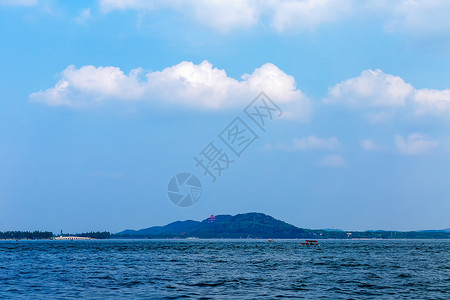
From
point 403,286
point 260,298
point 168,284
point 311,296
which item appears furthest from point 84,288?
point 403,286

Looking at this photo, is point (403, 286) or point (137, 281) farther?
point (137, 281)

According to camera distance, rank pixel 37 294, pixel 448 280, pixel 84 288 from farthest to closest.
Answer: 1. pixel 448 280
2. pixel 84 288
3. pixel 37 294

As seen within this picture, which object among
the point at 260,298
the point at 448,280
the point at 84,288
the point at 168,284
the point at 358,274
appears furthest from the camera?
the point at 358,274

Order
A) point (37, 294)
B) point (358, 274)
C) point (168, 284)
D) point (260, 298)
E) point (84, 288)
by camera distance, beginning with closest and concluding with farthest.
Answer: point (260, 298) → point (37, 294) → point (84, 288) → point (168, 284) → point (358, 274)

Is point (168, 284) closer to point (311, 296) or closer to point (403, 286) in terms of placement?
point (311, 296)

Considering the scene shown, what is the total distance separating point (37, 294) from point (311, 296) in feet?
89.3

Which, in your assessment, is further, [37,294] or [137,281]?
[137,281]

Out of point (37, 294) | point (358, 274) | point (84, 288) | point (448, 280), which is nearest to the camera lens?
point (37, 294)

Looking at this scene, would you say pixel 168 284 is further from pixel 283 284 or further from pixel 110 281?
pixel 283 284

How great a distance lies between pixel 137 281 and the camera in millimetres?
58031

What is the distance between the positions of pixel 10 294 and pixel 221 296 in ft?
69.1

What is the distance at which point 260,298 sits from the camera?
143 feet

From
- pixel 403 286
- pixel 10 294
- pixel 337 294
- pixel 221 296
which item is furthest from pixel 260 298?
pixel 10 294

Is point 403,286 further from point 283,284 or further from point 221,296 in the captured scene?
point 221,296
